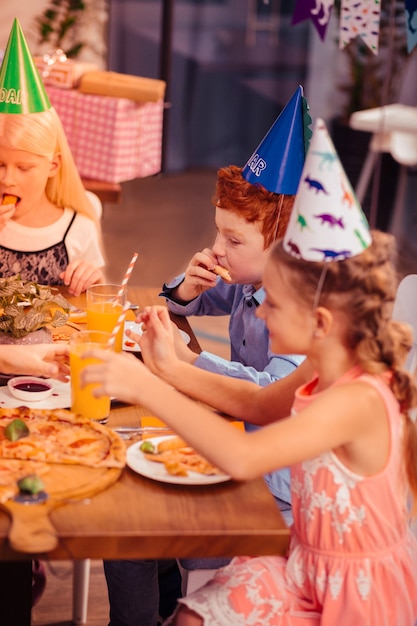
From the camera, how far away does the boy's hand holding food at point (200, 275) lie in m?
2.22

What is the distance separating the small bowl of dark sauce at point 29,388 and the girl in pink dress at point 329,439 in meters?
0.37

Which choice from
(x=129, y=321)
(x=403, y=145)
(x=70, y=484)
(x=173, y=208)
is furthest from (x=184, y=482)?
(x=173, y=208)

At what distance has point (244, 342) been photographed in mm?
2232

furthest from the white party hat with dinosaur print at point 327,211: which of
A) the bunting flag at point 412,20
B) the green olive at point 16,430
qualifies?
the bunting flag at point 412,20

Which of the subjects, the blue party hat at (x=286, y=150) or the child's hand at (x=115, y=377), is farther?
the blue party hat at (x=286, y=150)

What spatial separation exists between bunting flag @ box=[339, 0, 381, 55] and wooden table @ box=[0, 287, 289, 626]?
2.17m

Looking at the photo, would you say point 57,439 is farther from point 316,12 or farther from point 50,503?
point 316,12

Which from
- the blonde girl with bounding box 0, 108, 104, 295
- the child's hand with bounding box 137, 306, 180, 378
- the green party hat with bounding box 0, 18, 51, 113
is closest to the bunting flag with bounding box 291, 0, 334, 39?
the blonde girl with bounding box 0, 108, 104, 295

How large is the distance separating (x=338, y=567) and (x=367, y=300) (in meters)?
0.45

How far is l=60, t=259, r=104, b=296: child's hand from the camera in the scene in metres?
2.51

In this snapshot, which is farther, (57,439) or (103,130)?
(103,130)

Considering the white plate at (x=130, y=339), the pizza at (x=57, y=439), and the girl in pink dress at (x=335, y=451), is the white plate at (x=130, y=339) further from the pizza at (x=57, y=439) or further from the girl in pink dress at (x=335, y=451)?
the girl in pink dress at (x=335, y=451)

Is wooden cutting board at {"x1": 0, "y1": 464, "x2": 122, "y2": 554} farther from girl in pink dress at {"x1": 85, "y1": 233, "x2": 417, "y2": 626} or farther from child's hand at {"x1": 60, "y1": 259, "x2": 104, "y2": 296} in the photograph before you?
child's hand at {"x1": 60, "y1": 259, "x2": 104, "y2": 296}

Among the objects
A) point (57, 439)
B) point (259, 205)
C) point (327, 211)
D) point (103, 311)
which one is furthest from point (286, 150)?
point (57, 439)
